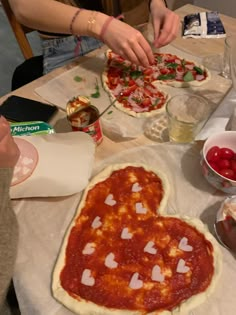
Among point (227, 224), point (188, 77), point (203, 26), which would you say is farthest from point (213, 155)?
point (203, 26)

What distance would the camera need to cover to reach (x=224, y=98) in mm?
1002

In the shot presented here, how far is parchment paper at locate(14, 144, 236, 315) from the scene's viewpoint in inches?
25.9

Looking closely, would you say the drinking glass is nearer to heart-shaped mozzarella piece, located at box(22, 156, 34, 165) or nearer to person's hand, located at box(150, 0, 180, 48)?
person's hand, located at box(150, 0, 180, 48)

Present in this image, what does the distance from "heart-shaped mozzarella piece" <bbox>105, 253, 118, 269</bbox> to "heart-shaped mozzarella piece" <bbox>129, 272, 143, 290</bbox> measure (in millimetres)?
46

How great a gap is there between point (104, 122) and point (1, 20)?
2438 mm

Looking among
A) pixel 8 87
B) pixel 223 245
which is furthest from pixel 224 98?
pixel 8 87

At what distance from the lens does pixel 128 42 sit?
3.31 feet

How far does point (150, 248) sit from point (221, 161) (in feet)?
0.87

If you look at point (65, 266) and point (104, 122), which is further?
point (104, 122)

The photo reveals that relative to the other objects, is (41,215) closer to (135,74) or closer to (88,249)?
(88,249)

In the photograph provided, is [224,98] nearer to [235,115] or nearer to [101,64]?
[235,115]

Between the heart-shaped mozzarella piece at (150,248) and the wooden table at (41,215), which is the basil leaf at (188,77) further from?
the heart-shaped mozzarella piece at (150,248)

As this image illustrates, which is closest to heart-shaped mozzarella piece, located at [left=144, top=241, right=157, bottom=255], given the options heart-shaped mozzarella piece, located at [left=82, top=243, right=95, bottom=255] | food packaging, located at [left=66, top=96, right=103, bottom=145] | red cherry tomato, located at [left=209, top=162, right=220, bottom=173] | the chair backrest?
heart-shaped mozzarella piece, located at [left=82, top=243, right=95, bottom=255]

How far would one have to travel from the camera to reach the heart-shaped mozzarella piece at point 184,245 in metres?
0.72
